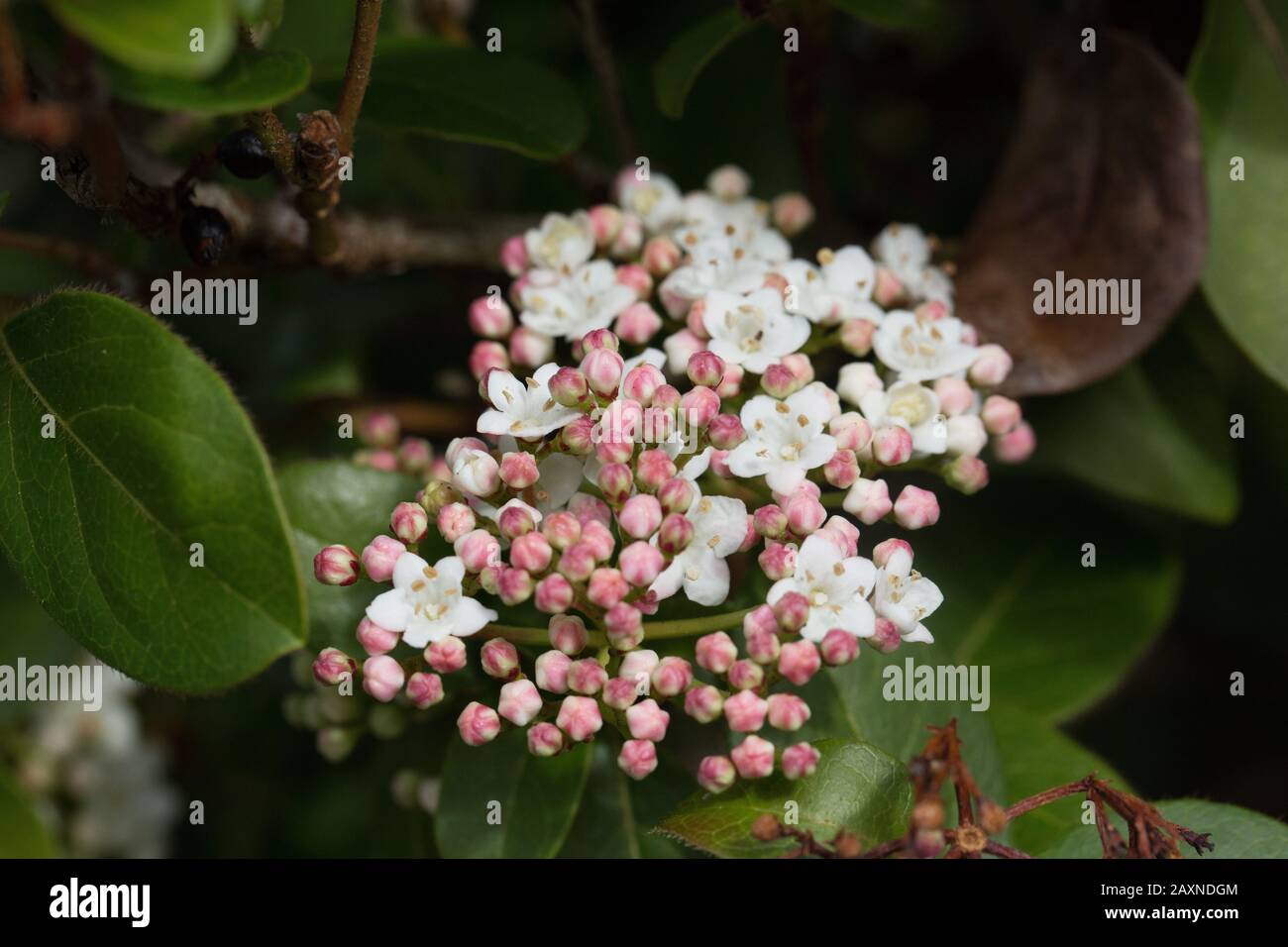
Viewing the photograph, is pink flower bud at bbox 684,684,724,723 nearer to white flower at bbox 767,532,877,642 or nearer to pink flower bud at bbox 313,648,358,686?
white flower at bbox 767,532,877,642

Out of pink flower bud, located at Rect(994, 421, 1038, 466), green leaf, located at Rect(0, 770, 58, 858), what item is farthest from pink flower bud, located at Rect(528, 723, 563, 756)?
green leaf, located at Rect(0, 770, 58, 858)

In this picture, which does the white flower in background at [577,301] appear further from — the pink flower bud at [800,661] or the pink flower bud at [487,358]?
the pink flower bud at [800,661]

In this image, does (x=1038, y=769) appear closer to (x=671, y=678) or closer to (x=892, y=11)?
(x=671, y=678)

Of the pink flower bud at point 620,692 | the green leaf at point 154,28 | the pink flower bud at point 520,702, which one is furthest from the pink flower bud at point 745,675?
the green leaf at point 154,28

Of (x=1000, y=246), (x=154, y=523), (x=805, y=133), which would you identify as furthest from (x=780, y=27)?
(x=154, y=523)

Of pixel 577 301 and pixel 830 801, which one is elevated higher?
pixel 577 301

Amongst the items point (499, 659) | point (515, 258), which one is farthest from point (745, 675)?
point (515, 258)
